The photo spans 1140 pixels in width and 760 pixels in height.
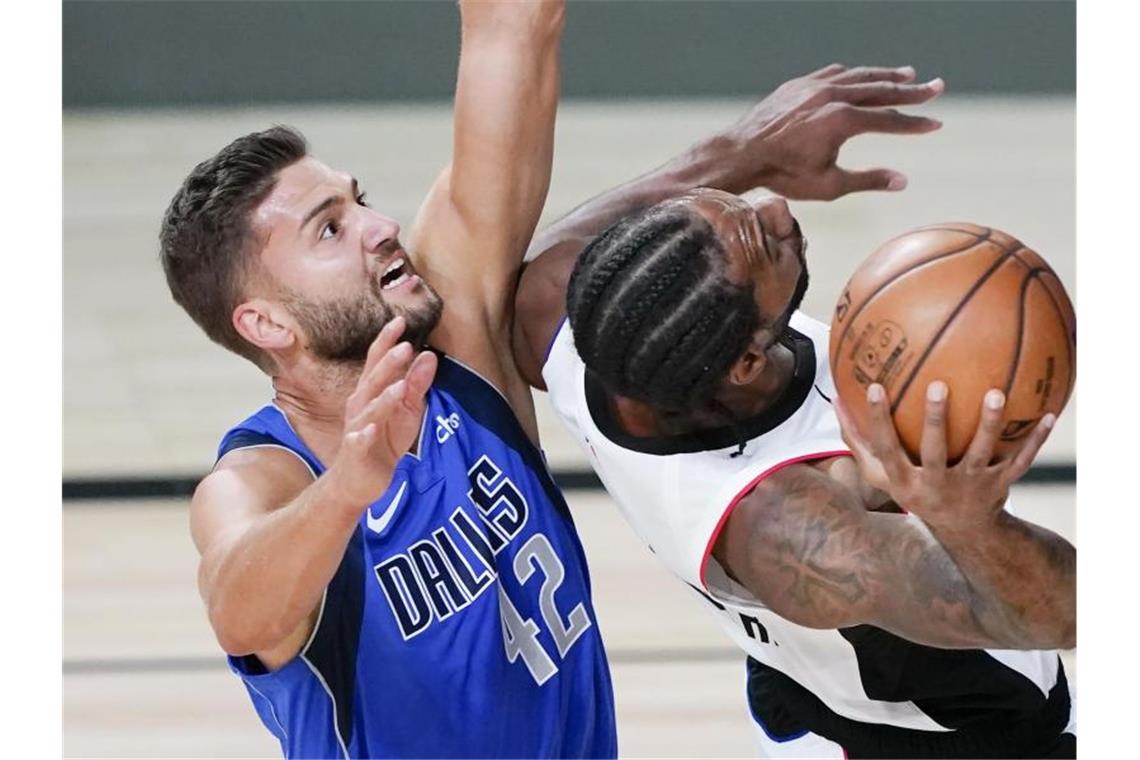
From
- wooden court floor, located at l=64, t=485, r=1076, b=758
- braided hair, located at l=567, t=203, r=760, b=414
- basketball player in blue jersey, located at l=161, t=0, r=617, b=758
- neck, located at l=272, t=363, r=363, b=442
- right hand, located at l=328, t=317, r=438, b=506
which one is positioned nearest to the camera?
right hand, located at l=328, t=317, r=438, b=506

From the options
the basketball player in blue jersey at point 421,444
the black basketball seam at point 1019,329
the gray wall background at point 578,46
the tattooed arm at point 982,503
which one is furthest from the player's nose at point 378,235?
the gray wall background at point 578,46

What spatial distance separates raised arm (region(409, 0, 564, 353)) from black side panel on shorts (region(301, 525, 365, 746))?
439 millimetres

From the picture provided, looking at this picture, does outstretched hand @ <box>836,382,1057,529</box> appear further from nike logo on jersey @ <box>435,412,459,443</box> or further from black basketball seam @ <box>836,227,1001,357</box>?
nike logo on jersey @ <box>435,412,459,443</box>

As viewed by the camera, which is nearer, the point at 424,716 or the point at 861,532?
the point at 861,532

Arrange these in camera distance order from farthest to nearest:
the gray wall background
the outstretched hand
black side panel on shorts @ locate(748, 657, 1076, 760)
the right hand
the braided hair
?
1. the gray wall background
2. black side panel on shorts @ locate(748, 657, 1076, 760)
3. the braided hair
4. the right hand
5. the outstretched hand

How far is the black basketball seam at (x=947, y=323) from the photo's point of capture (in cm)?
196

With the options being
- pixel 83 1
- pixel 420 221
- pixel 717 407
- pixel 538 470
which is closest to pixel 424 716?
pixel 538 470

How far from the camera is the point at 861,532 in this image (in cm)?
211

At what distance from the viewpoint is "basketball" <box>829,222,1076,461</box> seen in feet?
6.37

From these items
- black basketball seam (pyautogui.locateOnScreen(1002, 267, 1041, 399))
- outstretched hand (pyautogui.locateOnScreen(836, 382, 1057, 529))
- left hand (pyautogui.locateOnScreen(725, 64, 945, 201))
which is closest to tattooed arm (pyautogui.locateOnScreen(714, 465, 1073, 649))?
outstretched hand (pyautogui.locateOnScreen(836, 382, 1057, 529))

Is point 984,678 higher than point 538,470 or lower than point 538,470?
lower
